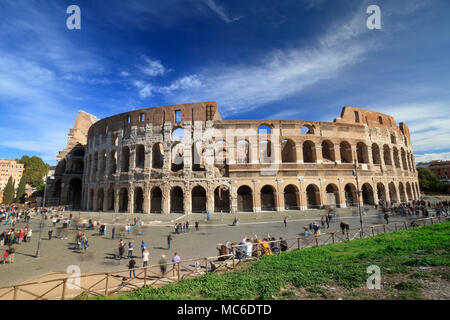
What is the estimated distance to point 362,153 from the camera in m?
30.2

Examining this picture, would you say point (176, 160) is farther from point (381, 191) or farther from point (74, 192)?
point (381, 191)

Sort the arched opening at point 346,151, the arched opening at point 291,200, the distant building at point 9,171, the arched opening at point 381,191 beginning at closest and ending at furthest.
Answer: the arched opening at point 291,200 → the arched opening at point 346,151 → the arched opening at point 381,191 → the distant building at point 9,171

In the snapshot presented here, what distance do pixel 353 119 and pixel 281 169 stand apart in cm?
1532

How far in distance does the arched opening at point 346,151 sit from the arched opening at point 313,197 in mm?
7074

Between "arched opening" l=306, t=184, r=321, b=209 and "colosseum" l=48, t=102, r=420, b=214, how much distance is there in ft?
0.40

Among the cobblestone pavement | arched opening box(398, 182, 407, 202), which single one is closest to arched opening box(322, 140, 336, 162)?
the cobblestone pavement

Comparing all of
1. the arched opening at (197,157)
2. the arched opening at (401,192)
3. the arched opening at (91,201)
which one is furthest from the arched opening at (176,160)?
the arched opening at (401,192)

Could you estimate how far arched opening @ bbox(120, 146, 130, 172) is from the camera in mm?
29013

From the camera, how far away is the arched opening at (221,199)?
84.6 ft

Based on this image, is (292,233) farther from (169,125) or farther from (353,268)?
(169,125)

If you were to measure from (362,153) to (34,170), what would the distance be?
90.0m

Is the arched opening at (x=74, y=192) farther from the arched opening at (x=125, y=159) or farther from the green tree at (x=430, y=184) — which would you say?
the green tree at (x=430, y=184)

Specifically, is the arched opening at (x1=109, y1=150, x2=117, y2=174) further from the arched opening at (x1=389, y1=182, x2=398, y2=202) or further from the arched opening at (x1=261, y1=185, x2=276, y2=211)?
the arched opening at (x1=389, y1=182, x2=398, y2=202)

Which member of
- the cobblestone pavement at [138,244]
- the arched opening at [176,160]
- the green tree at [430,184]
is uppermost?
the arched opening at [176,160]
